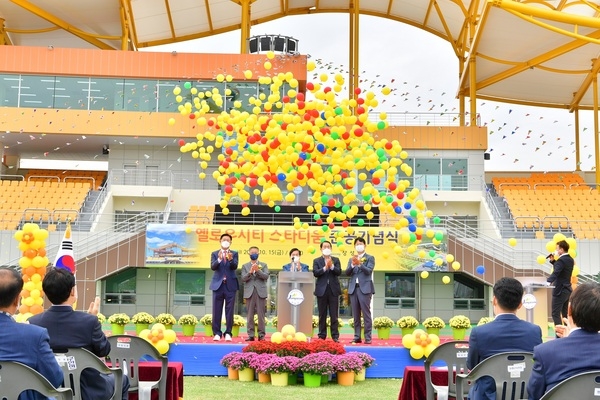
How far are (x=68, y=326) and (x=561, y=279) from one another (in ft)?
24.8

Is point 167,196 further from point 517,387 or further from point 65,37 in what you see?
point 517,387

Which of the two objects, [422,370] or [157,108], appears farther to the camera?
[157,108]

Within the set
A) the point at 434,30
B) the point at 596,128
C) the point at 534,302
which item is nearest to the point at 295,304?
the point at 534,302

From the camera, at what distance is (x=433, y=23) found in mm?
34812

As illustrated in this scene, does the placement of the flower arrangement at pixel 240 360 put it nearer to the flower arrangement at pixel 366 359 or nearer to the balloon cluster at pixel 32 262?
the flower arrangement at pixel 366 359

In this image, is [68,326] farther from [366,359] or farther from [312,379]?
[366,359]

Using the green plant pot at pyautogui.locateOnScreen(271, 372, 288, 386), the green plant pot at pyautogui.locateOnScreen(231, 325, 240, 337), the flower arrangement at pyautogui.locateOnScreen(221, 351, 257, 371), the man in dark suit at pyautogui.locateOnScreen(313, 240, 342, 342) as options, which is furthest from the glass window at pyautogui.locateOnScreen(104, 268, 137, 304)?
the green plant pot at pyautogui.locateOnScreen(271, 372, 288, 386)

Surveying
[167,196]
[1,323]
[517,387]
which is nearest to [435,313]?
[167,196]

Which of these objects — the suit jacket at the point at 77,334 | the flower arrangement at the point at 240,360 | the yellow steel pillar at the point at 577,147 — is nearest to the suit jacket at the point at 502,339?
the suit jacket at the point at 77,334

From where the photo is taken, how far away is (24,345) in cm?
389

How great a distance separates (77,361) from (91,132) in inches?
915

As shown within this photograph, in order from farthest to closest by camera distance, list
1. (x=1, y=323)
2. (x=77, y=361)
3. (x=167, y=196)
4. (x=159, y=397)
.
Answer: (x=167, y=196)
(x=159, y=397)
(x=77, y=361)
(x=1, y=323)

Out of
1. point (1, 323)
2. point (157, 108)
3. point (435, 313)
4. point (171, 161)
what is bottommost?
point (435, 313)

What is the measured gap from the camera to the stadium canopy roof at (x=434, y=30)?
85.5 feet
